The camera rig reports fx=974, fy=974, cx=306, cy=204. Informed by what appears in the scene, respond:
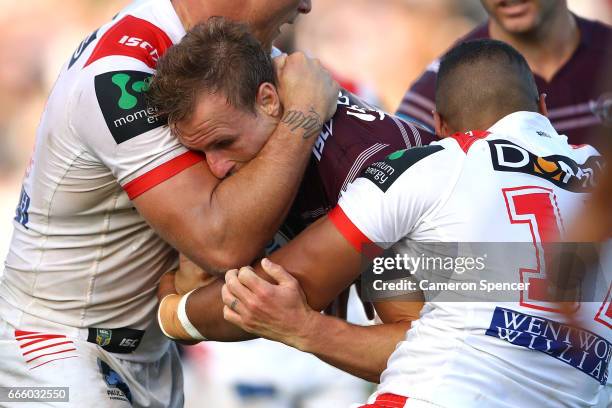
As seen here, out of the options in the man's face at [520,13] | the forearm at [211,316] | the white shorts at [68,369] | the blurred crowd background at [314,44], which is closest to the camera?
the forearm at [211,316]

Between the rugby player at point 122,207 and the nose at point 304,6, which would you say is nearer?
the rugby player at point 122,207

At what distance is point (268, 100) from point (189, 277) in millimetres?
720

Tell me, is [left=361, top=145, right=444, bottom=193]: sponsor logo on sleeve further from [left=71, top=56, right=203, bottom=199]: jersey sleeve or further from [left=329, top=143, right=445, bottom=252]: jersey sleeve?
[left=71, top=56, right=203, bottom=199]: jersey sleeve

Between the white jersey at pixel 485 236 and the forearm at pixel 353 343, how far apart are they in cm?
22

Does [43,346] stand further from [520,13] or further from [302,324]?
[520,13]

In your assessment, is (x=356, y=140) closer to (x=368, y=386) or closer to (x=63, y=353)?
(x=63, y=353)

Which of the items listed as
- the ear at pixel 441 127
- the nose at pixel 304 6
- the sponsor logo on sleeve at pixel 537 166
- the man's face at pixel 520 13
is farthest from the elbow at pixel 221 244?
the man's face at pixel 520 13

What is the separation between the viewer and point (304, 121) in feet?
10.8

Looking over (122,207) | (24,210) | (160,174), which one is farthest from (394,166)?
(24,210)

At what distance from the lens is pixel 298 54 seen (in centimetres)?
347

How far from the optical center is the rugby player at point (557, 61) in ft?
18.5

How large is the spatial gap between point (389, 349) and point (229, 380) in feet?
11.4

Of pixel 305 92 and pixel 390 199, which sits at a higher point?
pixel 305 92

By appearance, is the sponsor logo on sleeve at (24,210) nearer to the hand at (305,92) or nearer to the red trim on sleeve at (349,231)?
the hand at (305,92)
